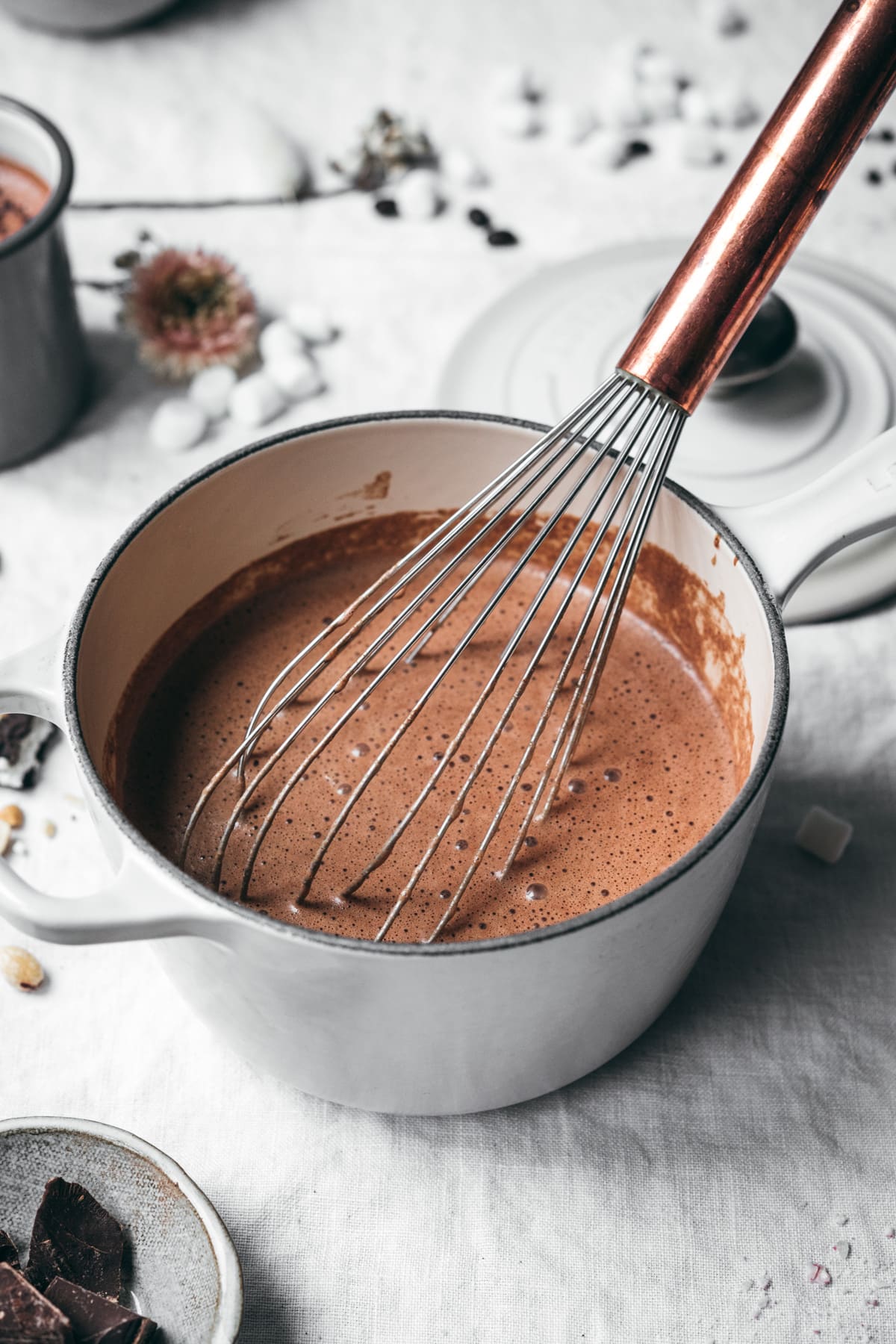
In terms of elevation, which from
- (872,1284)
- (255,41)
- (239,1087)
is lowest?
(239,1087)

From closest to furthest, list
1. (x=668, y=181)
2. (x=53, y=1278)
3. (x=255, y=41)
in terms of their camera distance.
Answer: (x=53, y=1278) → (x=668, y=181) → (x=255, y=41)

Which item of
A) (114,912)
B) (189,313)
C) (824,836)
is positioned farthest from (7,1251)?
(189,313)

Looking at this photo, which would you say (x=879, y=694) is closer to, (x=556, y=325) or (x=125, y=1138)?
(x=556, y=325)

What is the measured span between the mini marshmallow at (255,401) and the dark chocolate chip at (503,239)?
23 cm

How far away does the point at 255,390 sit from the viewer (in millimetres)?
958

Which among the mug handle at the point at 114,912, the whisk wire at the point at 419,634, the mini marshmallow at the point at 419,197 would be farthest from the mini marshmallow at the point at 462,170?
the mug handle at the point at 114,912

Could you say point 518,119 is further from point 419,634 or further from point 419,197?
point 419,634

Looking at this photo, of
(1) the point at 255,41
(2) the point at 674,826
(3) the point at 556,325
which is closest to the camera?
(2) the point at 674,826

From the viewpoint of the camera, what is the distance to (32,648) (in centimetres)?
58

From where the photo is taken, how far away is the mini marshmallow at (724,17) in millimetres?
1191

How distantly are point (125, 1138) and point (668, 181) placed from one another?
0.85 metres

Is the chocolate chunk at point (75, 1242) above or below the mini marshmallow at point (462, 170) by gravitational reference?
below

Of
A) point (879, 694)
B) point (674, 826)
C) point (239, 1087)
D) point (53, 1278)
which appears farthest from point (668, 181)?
point (53, 1278)

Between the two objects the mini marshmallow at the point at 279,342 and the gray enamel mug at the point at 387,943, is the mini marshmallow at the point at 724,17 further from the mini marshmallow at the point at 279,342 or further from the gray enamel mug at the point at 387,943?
the gray enamel mug at the point at 387,943
